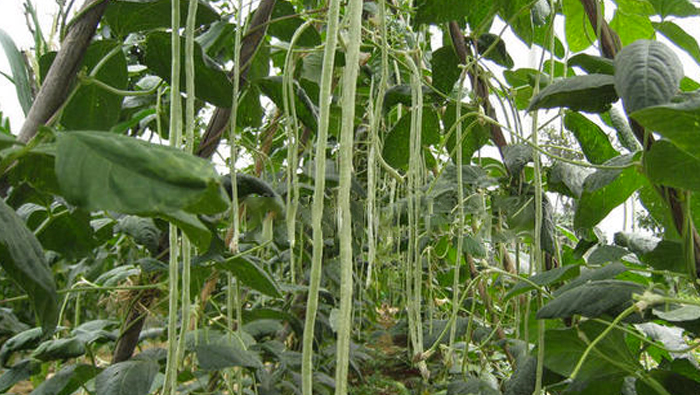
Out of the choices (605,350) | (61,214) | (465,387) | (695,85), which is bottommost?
(465,387)

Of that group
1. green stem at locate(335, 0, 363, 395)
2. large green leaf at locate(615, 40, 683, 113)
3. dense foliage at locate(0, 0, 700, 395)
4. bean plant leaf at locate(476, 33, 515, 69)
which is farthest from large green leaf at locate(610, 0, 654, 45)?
green stem at locate(335, 0, 363, 395)

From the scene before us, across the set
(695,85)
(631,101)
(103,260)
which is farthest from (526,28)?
(103,260)

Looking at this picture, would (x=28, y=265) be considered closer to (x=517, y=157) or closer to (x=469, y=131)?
(x=517, y=157)

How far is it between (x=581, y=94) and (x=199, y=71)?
0.32 m

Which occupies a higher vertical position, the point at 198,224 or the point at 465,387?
the point at 198,224

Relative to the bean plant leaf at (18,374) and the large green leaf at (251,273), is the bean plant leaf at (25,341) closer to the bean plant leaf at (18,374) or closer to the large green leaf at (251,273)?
the bean plant leaf at (18,374)

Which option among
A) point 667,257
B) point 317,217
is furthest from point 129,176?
point 667,257

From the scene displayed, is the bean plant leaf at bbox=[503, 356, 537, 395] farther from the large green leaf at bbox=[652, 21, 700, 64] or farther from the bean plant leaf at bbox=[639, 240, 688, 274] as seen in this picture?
the large green leaf at bbox=[652, 21, 700, 64]

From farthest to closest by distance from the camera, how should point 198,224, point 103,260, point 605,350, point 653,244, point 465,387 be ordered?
point 103,260
point 465,387
point 653,244
point 605,350
point 198,224

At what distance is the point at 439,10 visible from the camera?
0.53m

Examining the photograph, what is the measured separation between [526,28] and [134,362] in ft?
1.98

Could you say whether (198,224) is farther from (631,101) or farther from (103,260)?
(103,260)

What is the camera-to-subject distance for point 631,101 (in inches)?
13.2

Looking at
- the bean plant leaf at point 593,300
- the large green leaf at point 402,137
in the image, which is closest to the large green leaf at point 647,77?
the bean plant leaf at point 593,300
